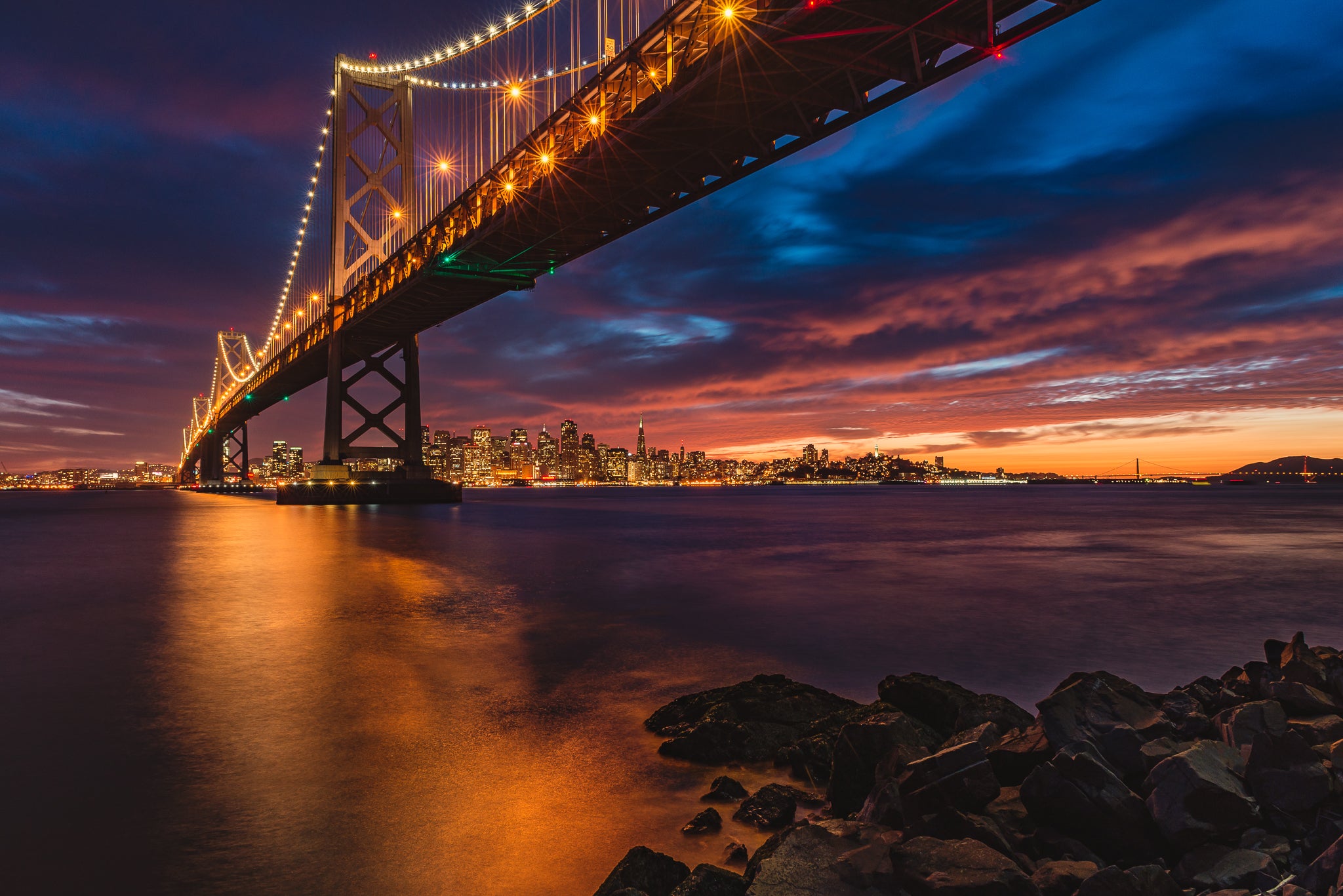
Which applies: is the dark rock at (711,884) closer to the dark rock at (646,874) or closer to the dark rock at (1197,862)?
the dark rock at (646,874)

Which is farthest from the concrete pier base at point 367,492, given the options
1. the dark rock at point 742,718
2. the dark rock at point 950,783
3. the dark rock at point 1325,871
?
the dark rock at point 1325,871

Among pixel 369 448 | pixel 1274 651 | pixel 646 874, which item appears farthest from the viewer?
pixel 369 448

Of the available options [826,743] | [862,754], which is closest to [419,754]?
[826,743]

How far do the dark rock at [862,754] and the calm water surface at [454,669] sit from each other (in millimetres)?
674

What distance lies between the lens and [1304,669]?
218 inches

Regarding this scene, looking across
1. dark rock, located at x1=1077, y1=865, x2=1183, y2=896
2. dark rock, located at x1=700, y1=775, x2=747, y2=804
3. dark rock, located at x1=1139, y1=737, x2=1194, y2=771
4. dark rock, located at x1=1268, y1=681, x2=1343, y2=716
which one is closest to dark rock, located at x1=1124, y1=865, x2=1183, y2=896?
dark rock, located at x1=1077, y1=865, x2=1183, y2=896

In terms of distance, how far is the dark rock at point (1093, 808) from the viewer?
3330 millimetres

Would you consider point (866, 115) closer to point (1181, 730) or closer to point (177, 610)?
point (1181, 730)

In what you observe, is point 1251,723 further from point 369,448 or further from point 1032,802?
point 369,448

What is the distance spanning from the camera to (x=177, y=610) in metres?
12.0

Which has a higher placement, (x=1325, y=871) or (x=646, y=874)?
(x=1325, y=871)

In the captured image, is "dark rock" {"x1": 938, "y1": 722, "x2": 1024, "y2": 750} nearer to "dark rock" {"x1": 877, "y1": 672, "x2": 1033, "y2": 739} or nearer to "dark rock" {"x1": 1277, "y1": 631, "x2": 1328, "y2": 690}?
"dark rock" {"x1": 877, "y1": 672, "x2": 1033, "y2": 739}

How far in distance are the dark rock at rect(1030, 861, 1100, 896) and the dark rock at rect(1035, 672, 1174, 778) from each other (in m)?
0.92

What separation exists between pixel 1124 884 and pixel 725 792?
2.14 meters
